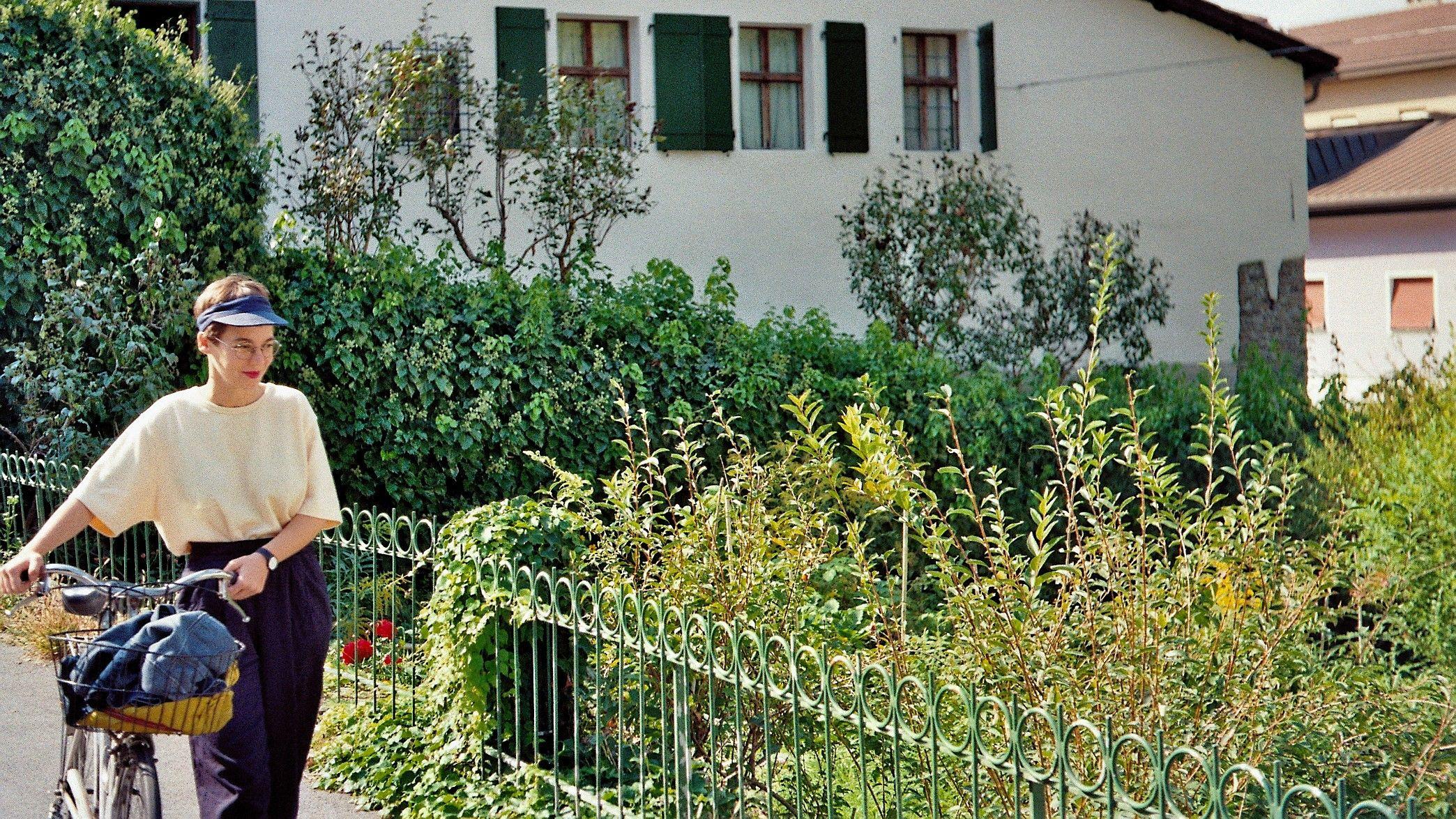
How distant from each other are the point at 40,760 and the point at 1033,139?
522 inches

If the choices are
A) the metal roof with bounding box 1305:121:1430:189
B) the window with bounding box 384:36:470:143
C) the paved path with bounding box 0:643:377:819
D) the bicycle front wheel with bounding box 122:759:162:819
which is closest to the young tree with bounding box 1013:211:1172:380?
the window with bounding box 384:36:470:143

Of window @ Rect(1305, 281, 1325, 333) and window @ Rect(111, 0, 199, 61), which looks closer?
window @ Rect(111, 0, 199, 61)

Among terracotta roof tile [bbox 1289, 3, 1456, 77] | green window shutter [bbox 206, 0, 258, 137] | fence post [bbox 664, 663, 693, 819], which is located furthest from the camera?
terracotta roof tile [bbox 1289, 3, 1456, 77]

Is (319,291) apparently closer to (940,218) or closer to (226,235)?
(226,235)

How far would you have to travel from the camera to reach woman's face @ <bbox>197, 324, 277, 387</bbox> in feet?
12.3

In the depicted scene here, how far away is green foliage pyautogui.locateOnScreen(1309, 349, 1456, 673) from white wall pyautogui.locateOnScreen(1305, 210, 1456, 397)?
18.2 meters

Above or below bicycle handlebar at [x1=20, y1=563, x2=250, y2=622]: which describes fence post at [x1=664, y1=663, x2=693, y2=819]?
below

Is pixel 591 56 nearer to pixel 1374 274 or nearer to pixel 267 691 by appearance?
pixel 267 691

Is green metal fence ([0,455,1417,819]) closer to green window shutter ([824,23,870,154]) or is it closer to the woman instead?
the woman

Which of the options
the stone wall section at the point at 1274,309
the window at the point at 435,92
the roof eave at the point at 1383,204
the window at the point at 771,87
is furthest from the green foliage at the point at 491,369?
the roof eave at the point at 1383,204

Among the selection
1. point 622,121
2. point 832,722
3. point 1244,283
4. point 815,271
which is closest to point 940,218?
point 815,271

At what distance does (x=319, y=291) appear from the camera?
10.4m

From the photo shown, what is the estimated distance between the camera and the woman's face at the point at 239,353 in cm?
374

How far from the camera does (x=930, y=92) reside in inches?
662
